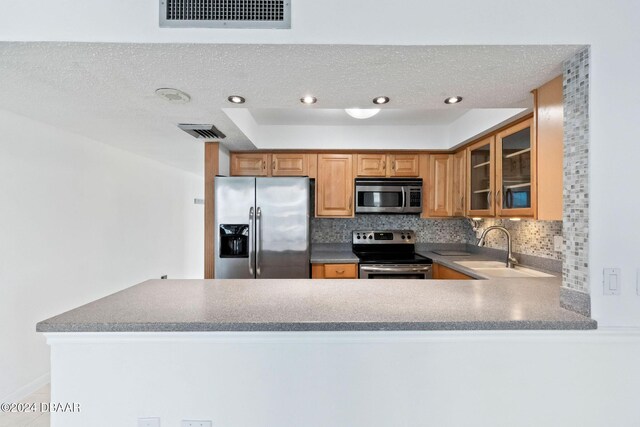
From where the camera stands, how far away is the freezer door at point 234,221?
8.46 feet

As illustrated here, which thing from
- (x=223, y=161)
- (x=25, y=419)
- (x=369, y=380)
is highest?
(x=223, y=161)

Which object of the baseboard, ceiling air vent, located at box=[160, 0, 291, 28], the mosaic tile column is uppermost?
ceiling air vent, located at box=[160, 0, 291, 28]

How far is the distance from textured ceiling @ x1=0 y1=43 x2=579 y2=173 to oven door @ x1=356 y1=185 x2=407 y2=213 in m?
1.50

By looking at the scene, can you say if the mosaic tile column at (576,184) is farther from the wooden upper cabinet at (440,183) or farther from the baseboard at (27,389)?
the baseboard at (27,389)

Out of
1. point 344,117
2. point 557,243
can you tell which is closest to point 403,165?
point 344,117

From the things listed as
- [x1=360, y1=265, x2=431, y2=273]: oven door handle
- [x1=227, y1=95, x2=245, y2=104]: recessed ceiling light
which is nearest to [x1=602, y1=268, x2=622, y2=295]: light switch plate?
[x1=360, y1=265, x2=431, y2=273]: oven door handle

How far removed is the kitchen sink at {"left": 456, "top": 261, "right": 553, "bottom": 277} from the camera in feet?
7.48

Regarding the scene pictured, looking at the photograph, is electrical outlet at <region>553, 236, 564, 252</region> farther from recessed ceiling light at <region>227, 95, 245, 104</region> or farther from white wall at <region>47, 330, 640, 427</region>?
recessed ceiling light at <region>227, 95, 245, 104</region>

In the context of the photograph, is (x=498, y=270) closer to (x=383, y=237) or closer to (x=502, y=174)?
(x=502, y=174)

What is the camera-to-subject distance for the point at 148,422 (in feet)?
3.64

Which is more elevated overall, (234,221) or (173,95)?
(173,95)

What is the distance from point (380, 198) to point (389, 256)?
68cm

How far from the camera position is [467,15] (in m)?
1.06

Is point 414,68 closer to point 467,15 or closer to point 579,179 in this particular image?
point 467,15
